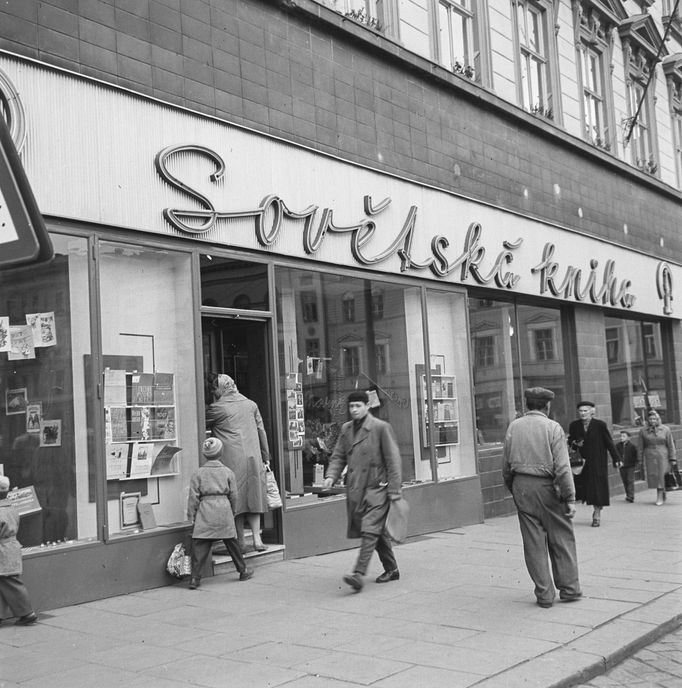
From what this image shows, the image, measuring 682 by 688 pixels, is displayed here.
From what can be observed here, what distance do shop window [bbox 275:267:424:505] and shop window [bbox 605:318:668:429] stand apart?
282 inches

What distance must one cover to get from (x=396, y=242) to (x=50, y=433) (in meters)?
5.47

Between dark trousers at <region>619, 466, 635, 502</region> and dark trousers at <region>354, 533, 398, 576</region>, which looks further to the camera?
dark trousers at <region>619, 466, 635, 502</region>

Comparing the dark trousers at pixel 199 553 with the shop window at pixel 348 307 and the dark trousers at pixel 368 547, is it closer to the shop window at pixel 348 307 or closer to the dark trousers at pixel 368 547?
the dark trousers at pixel 368 547

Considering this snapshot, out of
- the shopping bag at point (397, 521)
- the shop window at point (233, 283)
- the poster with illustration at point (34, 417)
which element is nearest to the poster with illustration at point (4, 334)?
the poster with illustration at point (34, 417)

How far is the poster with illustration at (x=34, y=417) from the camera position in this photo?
757cm

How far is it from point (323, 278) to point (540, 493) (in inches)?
173

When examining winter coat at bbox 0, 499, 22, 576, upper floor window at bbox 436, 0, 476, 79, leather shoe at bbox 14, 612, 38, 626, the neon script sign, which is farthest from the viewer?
upper floor window at bbox 436, 0, 476, 79

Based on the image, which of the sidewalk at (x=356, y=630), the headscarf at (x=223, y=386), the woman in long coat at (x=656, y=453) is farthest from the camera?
the woman in long coat at (x=656, y=453)

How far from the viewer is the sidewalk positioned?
17.4 ft

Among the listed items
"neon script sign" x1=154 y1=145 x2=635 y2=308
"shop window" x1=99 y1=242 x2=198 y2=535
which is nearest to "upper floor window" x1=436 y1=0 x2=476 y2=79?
"neon script sign" x1=154 y1=145 x2=635 y2=308

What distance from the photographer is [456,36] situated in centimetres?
1370

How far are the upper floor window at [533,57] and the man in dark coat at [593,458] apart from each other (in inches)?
226

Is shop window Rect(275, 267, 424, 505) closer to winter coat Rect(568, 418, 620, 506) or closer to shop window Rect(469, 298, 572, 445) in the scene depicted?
shop window Rect(469, 298, 572, 445)

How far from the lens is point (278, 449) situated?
9711mm
